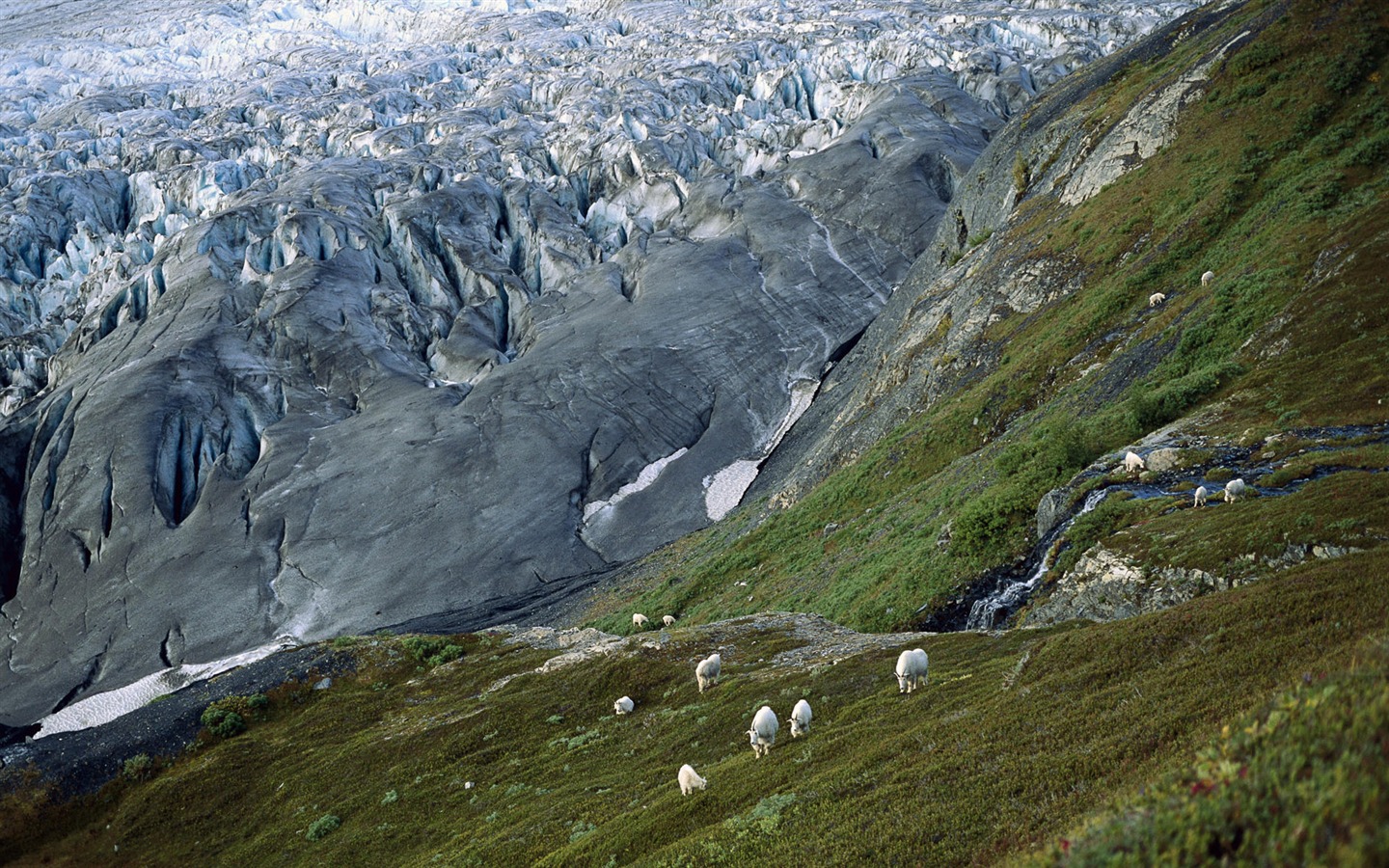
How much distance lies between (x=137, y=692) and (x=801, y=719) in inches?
3659

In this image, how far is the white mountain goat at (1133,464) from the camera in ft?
89.8

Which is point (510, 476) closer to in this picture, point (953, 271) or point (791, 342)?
point (791, 342)

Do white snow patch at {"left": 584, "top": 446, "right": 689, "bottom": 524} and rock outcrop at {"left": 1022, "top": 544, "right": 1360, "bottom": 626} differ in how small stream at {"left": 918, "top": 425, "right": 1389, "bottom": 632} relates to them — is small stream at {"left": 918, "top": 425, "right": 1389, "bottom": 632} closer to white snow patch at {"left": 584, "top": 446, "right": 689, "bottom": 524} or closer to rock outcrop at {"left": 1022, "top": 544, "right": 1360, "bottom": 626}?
rock outcrop at {"left": 1022, "top": 544, "right": 1360, "bottom": 626}

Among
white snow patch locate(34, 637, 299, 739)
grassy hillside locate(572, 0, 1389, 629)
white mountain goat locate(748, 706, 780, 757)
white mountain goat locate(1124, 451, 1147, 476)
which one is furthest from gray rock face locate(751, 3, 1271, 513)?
white snow patch locate(34, 637, 299, 739)

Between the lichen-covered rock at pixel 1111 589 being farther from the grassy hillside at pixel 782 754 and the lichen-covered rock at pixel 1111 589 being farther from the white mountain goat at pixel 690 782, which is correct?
the white mountain goat at pixel 690 782

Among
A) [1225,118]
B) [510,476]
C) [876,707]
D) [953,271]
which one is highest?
[1225,118]

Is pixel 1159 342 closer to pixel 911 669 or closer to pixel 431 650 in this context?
pixel 911 669

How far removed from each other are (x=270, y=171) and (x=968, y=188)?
14908 centimetres

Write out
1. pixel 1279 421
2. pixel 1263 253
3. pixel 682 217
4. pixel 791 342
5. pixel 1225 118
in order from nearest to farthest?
pixel 1279 421 → pixel 1263 253 → pixel 1225 118 → pixel 791 342 → pixel 682 217

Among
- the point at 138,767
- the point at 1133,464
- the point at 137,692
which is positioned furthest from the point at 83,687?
the point at 1133,464

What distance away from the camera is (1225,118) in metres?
50.7

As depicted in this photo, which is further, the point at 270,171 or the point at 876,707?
the point at 270,171

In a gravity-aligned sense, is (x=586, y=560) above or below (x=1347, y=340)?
below

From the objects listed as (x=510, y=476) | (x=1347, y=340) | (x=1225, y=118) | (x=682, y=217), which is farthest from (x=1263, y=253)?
(x=682, y=217)
